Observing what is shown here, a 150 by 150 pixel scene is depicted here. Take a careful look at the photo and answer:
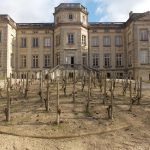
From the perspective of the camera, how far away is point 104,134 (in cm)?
1533

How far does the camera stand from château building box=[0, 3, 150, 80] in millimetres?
47062

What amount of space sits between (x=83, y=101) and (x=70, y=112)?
2.60 metres

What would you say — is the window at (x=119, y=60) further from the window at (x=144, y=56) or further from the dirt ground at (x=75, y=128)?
the dirt ground at (x=75, y=128)

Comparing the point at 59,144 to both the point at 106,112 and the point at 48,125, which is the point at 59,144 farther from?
the point at 106,112

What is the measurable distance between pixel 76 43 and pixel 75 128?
33.7 metres

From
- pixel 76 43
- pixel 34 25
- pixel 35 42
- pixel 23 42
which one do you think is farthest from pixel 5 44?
pixel 76 43

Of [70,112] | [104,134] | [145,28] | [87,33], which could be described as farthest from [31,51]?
[104,134]

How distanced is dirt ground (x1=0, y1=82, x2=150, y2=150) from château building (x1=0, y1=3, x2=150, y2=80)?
28.2 metres

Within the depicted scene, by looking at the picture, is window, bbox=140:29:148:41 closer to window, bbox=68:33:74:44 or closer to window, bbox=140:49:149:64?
window, bbox=140:49:149:64

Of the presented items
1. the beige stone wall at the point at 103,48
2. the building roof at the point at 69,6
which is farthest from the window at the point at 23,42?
the beige stone wall at the point at 103,48

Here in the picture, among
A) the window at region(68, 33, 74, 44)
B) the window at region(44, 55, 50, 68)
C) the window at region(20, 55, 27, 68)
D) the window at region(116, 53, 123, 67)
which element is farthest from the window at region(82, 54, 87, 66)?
the window at region(20, 55, 27, 68)

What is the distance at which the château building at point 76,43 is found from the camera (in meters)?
47.1

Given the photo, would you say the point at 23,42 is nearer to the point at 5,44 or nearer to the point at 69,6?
the point at 5,44

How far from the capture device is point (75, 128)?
51.6 ft
